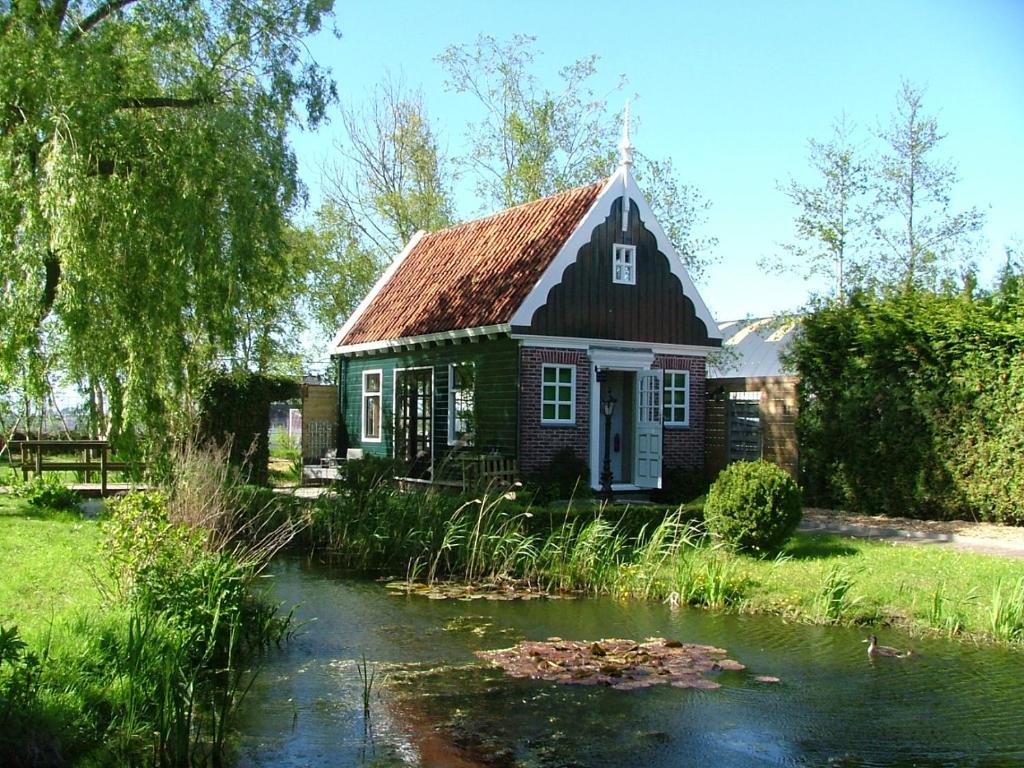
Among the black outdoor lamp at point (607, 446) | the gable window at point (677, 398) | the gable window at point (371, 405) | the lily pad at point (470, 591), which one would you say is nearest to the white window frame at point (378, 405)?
the gable window at point (371, 405)

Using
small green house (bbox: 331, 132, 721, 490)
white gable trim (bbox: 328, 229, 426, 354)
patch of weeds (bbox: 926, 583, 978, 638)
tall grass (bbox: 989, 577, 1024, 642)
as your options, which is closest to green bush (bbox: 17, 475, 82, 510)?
small green house (bbox: 331, 132, 721, 490)

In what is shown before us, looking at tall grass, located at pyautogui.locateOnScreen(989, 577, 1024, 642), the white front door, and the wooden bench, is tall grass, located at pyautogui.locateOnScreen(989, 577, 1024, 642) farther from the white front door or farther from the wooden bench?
the wooden bench

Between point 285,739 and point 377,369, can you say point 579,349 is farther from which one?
point 285,739

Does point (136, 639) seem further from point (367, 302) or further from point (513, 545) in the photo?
point (367, 302)

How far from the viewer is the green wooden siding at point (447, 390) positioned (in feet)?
58.4

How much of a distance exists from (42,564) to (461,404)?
9886mm

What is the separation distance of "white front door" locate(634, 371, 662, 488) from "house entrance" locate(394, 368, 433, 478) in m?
4.25

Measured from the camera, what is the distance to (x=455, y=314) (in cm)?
1958

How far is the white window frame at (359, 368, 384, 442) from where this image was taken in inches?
876

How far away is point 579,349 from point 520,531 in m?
6.12

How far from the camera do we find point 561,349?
17984 millimetres

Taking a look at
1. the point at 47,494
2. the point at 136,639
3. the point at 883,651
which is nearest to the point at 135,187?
the point at 47,494

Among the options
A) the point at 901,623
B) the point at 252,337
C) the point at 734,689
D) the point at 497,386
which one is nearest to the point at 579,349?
the point at 497,386

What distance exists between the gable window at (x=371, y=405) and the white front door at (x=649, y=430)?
252 inches
